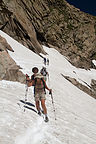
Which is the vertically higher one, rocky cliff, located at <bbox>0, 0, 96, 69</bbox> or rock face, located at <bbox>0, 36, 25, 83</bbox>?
rock face, located at <bbox>0, 36, 25, 83</bbox>

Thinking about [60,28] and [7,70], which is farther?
[60,28]

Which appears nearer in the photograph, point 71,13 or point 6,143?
point 6,143

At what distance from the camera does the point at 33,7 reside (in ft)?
173

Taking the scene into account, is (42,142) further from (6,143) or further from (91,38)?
(91,38)

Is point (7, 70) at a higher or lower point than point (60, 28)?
higher

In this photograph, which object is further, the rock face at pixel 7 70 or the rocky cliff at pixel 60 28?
the rocky cliff at pixel 60 28

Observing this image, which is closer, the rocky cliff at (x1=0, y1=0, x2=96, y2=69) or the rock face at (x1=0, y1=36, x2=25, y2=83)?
the rock face at (x1=0, y1=36, x2=25, y2=83)

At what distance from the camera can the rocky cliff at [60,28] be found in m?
40.3

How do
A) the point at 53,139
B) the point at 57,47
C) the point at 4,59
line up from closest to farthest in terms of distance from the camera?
the point at 53,139 → the point at 4,59 → the point at 57,47

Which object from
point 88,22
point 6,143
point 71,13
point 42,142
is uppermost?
point 6,143

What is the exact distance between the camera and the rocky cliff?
132 feet

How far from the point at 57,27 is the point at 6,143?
213ft

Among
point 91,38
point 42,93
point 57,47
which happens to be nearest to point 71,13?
point 91,38

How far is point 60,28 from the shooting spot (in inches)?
2584
